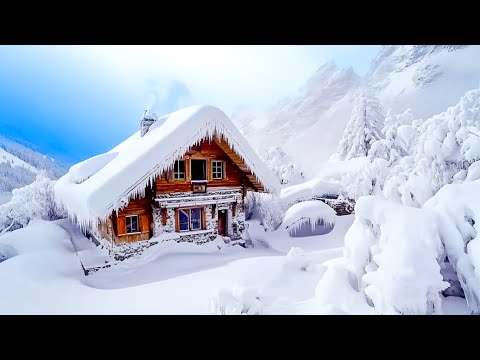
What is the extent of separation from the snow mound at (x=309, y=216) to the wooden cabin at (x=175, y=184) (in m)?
1.01

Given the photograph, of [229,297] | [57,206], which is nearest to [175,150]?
[229,297]

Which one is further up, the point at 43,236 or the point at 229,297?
the point at 43,236

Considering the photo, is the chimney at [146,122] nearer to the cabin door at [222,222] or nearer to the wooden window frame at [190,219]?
the wooden window frame at [190,219]

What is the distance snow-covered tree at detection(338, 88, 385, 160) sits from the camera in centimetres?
692

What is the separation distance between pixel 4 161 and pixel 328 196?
7.61m

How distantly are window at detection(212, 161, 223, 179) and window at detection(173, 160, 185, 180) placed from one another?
85 cm

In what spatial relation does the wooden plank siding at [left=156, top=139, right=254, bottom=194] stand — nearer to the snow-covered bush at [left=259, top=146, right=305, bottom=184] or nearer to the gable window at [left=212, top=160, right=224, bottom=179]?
the gable window at [left=212, top=160, right=224, bottom=179]

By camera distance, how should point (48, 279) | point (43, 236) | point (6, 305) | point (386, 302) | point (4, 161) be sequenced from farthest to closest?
1. point (43, 236)
2. point (4, 161)
3. point (48, 279)
4. point (6, 305)
5. point (386, 302)

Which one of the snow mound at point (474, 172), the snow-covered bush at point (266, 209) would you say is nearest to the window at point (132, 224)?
the snow-covered bush at point (266, 209)

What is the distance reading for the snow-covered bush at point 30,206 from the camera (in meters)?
7.01
